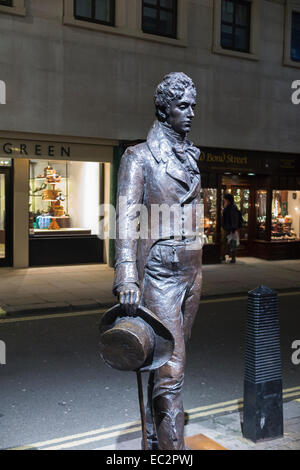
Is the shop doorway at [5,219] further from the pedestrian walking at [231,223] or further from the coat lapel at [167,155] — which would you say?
the coat lapel at [167,155]

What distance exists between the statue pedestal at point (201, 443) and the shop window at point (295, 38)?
1509 centimetres

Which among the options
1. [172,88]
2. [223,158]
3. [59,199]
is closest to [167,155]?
[172,88]

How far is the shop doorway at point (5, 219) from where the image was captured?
14.2 m

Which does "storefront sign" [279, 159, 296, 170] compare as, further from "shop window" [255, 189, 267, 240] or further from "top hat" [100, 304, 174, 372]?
"top hat" [100, 304, 174, 372]

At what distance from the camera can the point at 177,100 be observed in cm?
367

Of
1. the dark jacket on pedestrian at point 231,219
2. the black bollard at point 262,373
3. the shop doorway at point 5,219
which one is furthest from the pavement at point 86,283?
the black bollard at point 262,373

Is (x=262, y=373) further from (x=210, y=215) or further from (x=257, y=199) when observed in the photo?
(x=257, y=199)

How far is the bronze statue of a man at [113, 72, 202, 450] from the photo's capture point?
11.7ft

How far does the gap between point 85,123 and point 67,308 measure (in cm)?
573

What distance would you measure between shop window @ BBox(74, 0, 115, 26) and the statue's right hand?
11.6 meters

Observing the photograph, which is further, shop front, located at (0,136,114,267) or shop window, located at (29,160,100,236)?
shop window, located at (29,160,100,236)

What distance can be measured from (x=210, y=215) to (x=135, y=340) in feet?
43.5

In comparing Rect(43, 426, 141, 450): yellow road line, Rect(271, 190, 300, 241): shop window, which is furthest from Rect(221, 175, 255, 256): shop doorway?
Rect(43, 426, 141, 450): yellow road line

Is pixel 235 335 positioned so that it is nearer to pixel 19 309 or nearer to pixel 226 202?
pixel 19 309
